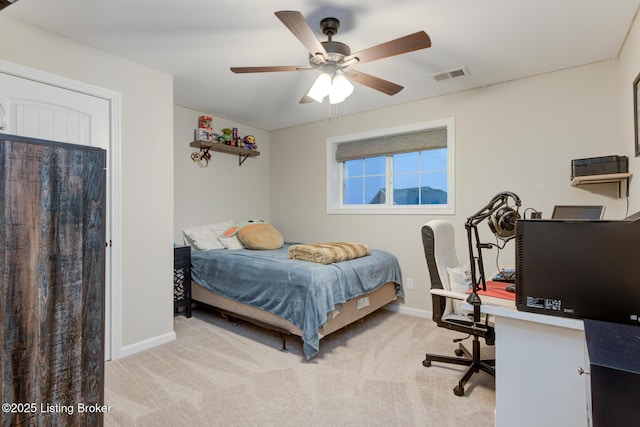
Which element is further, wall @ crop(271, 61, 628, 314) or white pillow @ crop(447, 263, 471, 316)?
wall @ crop(271, 61, 628, 314)

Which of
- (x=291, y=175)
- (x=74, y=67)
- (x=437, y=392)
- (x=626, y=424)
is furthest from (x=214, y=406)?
(x=291, y=175)

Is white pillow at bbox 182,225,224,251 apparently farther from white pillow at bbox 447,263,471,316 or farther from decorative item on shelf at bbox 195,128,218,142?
white pillow at bbox 447,263,471,316

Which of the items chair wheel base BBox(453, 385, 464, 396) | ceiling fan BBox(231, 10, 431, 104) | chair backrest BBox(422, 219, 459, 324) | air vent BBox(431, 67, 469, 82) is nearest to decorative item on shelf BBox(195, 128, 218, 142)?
ceiling fan BBox(231, 10, 431, 104)

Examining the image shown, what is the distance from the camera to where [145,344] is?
2.71 metres

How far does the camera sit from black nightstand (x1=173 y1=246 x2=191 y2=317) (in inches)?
134

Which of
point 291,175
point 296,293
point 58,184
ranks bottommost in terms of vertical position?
point 296,293

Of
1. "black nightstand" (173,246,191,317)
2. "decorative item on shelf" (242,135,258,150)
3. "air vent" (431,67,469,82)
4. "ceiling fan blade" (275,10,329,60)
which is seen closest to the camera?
"ceiling fan blade" (275,10,329,60)

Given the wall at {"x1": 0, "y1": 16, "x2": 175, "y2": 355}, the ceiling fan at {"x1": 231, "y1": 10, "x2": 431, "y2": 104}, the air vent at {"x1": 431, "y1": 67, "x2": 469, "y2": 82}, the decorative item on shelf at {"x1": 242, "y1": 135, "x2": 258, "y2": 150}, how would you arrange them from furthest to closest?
the decorative item on shelf at {"x1": 242, "y1": 135, "x2": 258, "y2": 150}
the air vent at {"x1": 431, "y1": 67, "x2": 469, "y2": 82}
the wall at {"x1": 0, "y1": 16, "x2": 175, "y2": 355}
the ceiling fan at {"x1": 231, "y1": 10, "x2": 431, "y2": 104}

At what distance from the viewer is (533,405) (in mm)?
1422

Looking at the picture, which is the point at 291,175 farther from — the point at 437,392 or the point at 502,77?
the point at 437,392

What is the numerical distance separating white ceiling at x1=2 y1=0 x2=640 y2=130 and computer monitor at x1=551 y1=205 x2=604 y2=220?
48.0 inches

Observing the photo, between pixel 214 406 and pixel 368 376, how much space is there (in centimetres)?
103

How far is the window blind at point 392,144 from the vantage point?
139 inches

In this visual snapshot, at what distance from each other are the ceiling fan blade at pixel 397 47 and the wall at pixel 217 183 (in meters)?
2.55
